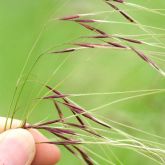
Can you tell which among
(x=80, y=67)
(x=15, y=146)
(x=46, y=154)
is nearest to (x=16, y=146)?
(x=15, y=146)

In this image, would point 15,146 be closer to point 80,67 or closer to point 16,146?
point 16,146

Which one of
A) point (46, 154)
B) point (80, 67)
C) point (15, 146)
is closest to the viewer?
point (15, 146)

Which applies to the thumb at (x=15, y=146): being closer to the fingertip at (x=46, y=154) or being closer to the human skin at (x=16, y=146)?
the human skin at (x=16, y=146)

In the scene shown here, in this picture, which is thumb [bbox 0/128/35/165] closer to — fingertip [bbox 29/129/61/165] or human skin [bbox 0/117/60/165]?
human skin [bbox 0/117/60/165]

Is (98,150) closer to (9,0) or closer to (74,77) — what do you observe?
(74,77)

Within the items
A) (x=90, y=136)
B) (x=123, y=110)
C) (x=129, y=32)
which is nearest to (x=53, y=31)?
(x=129, y=32)
